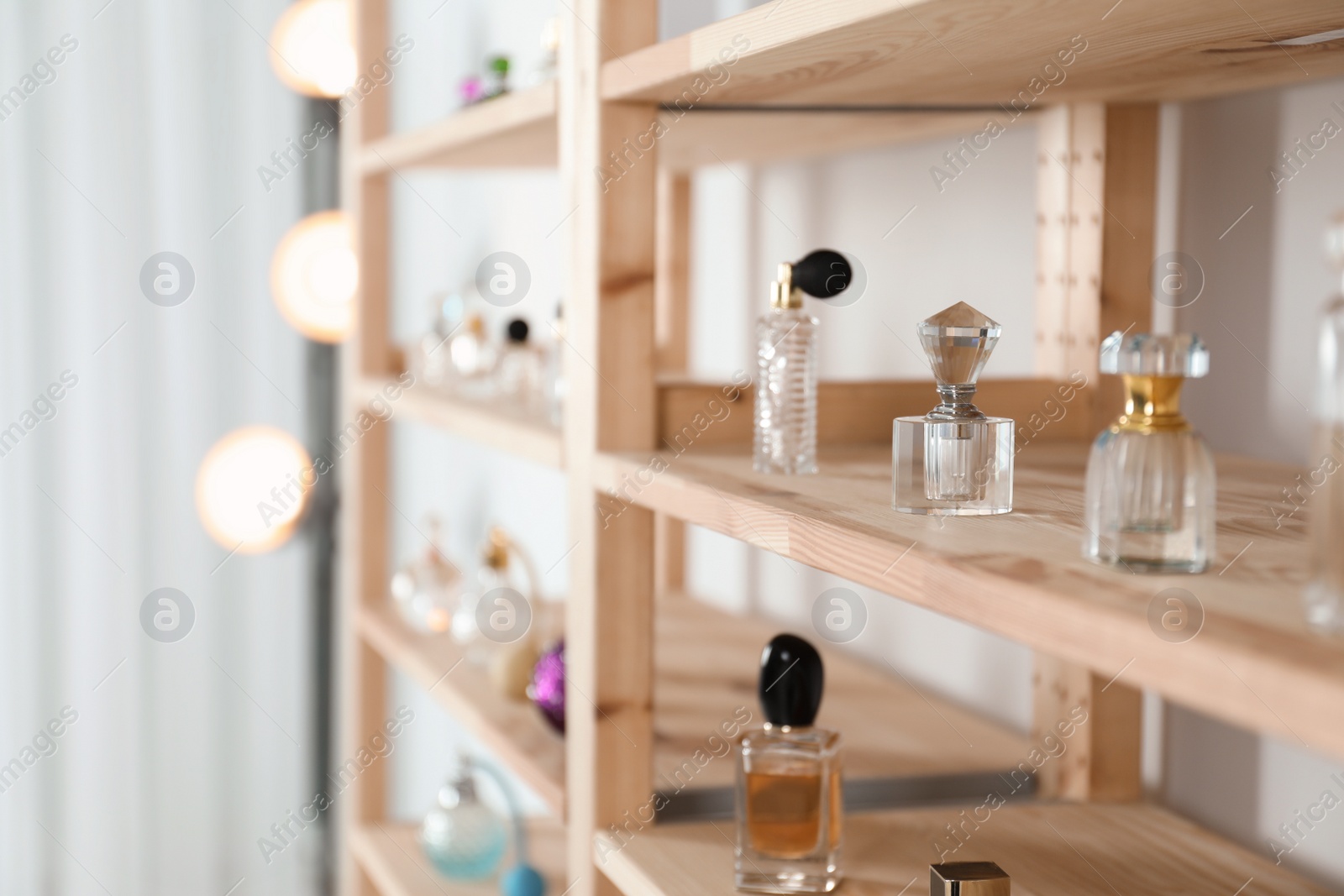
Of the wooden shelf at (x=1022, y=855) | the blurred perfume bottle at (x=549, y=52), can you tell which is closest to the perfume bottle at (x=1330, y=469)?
the wooden shelf at (x=1022, y=855)

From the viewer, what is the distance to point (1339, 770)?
0.85 m

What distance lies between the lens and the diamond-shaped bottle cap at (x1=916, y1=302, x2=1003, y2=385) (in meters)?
0.67

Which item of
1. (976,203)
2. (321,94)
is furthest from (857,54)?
(321,94)

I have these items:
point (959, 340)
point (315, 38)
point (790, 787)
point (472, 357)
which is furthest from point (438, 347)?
point (315, 38)

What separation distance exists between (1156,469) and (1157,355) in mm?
45

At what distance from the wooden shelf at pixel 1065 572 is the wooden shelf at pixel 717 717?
0.31 m

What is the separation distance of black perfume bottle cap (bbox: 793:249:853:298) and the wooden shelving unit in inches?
4.5

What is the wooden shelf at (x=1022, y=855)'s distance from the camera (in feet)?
2.75

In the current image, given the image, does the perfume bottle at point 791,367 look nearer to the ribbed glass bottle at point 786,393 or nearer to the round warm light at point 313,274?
the ribbed glass bottle at point 786,393

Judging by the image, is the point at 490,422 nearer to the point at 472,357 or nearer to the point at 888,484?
the point at 472,357

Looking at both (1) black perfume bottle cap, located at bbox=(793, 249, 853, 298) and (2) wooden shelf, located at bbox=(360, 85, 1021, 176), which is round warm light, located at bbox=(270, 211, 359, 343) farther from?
(1) black perfume bottle cap, located at bbox=(793, 249, 853, 298)

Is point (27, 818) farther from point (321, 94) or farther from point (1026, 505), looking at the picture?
point (1026, 505)

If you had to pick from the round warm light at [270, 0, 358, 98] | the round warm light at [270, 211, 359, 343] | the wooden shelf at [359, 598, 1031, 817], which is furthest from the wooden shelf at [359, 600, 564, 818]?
the round warm light at [270, 0, 358, 98]

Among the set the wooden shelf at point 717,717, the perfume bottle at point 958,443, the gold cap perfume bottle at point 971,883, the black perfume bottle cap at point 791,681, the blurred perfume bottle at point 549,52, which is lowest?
the wooden shelf at point 717,717
